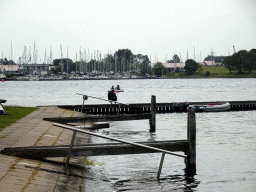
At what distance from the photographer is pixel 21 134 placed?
19344 millimetres

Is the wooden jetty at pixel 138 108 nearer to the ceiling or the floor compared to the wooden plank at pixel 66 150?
nearer to the floor

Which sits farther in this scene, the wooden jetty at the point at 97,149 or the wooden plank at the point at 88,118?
the wooden plank at the point at 88,118

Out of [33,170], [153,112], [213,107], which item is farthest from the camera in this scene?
[213,107]

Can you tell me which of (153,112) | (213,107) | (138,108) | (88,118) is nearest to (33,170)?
(88,118)

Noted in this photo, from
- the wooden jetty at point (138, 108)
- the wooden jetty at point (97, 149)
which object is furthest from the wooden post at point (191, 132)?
the wooden jetty at point (138, 108)

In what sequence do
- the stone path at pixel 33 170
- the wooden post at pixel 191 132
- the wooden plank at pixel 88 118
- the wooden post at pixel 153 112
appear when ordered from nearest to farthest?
the stone path at pixel 33 170, the wooden post at pixel 191 132, the wooden plank at pixel 88 118, the wooden post at pixel 153 112

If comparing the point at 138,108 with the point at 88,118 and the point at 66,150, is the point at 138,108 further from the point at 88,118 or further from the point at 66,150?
the point at 66,150

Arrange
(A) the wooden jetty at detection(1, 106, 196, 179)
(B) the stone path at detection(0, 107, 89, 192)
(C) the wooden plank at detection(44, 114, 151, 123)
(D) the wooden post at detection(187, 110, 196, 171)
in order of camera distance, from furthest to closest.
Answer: (C) the wooden plank at detection(44, 114, 151, 123), (D) the wooden post at detection(187, 110, 196, 171), (A) the wooden jetty at detection(1, 106, 196, 179), (B) the stone path at detection(0, 107, 89, 192)

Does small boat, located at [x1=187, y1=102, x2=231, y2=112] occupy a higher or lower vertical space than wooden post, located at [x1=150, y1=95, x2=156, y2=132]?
lower

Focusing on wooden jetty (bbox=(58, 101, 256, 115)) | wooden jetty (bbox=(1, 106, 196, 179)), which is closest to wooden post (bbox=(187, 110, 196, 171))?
wooden jetty (bbox=(1, 106, 196, 179))

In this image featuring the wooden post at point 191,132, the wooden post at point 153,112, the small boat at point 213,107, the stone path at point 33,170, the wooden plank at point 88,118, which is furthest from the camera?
the small boat at point 213,107

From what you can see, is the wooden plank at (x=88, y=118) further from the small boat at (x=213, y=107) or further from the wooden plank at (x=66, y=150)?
the small boat at (x=213, y=107)

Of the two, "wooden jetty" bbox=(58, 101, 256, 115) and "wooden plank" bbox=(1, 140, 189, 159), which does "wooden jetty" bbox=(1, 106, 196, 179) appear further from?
"wooden jetty" bbox=(58, 101, 256, 115)

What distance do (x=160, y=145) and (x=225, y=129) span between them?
19183mm
